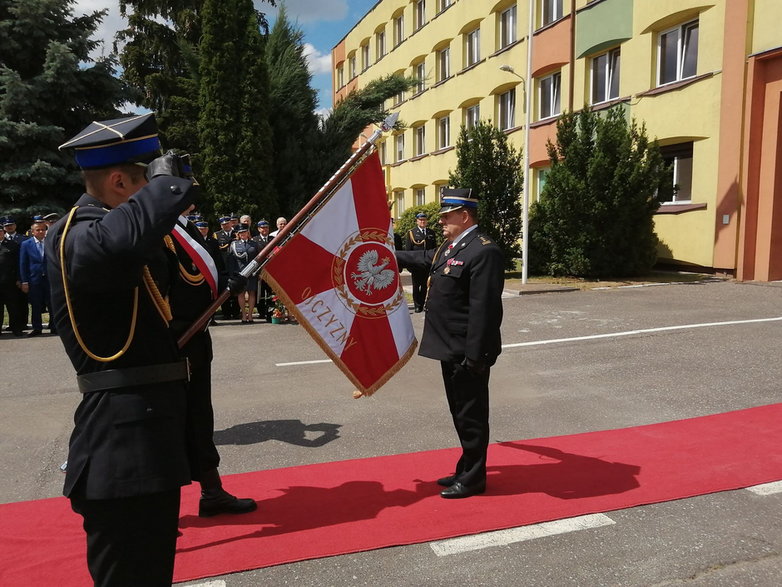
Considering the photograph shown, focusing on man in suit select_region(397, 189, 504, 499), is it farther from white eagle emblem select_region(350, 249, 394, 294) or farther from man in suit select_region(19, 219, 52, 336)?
man in suit select_region(19, 219, 52, 336)

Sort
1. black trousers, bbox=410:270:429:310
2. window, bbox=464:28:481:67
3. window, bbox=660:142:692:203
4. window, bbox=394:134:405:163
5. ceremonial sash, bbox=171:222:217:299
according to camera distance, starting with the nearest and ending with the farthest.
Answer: ceremonial sash, bbox=171:222:217:299 < black trousers, bbox=410:270:429:310 < window, bbox=660:142:692:203 < window, bbox=464:28:481:67 < window, bbox=394:134:405:163

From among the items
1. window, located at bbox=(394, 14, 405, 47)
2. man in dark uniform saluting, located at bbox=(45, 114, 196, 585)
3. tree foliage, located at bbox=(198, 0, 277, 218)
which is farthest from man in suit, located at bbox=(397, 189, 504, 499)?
window, located at bbox=(394, 14, 405, 47)

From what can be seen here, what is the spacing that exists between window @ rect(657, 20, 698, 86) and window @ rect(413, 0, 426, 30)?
17.3 metres

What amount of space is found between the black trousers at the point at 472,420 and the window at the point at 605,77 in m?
18.1

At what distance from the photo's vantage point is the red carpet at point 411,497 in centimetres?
344

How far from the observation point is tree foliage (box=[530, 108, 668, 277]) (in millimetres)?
15852

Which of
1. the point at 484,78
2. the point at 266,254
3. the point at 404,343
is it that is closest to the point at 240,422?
the point at 404,343

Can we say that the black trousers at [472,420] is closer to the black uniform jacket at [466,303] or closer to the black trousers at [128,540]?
the black uniform jacket at [466,303]

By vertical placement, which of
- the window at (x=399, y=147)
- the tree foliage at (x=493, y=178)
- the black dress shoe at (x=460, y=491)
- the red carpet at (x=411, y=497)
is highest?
the window at (x=399, y=147)

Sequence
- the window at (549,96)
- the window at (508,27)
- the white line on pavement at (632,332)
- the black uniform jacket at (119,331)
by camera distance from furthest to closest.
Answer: the window at (508,27), the window at (549,96), the white line on pavement at (632,332), the black uniform jacket at (119,331)

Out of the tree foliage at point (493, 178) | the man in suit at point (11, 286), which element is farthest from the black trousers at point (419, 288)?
the man in suit at point (11, 286)

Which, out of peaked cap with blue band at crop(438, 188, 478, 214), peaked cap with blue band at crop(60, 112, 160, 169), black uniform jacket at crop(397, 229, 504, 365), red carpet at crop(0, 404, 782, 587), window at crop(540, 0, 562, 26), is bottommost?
red carpet at crop(0, 404, 782, 587)

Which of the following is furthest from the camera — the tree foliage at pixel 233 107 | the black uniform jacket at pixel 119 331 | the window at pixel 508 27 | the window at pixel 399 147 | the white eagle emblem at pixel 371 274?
the window at pixel 399 147

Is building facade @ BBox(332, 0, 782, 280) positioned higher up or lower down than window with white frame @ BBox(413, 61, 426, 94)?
lower down
